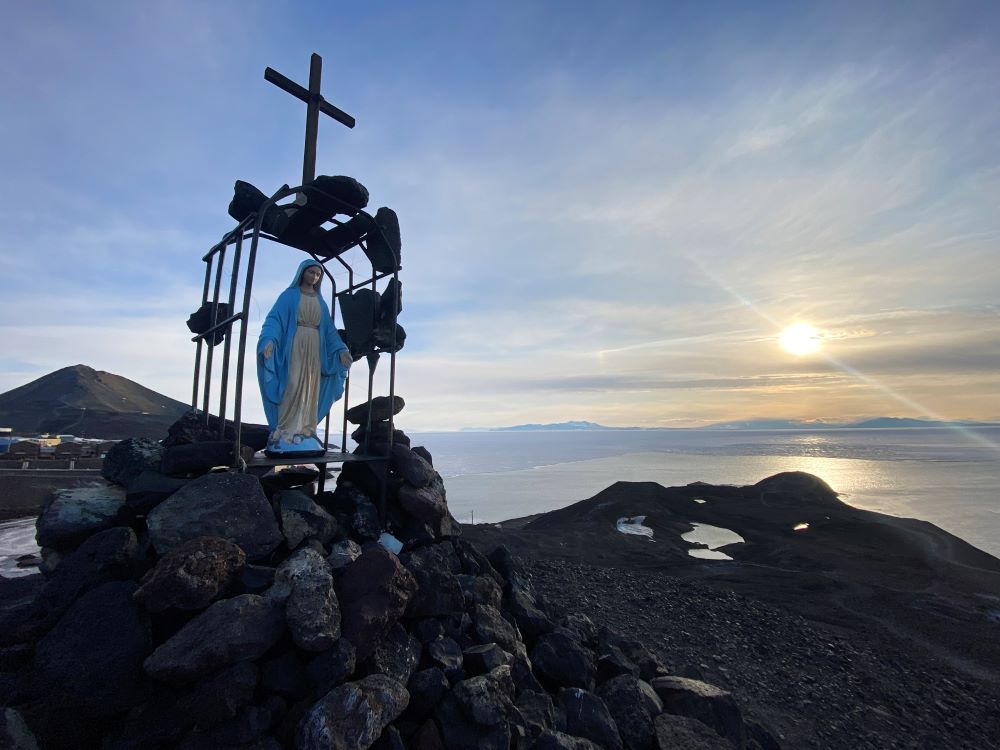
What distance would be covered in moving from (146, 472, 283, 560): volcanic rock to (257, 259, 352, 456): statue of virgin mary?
1.23 m

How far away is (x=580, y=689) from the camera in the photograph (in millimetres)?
4953

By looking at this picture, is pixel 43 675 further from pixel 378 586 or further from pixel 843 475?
pixel 843 475

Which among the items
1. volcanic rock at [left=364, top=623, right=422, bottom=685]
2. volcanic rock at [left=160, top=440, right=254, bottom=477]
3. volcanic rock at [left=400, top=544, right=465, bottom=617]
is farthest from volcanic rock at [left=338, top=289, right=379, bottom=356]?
volcanic rock at [left=364, top=623, right=422, bottom=685]

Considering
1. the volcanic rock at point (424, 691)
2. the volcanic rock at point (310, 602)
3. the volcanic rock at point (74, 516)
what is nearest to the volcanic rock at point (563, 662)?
the volcanic rock at point (424, 691)

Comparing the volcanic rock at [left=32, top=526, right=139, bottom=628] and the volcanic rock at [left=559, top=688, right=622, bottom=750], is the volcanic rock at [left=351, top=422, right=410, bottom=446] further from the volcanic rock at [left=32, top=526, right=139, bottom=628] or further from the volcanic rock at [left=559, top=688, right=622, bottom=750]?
the volcanic rock at [left=559, top=688, right=622, bottom=750]

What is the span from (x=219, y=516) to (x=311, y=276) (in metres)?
3.45

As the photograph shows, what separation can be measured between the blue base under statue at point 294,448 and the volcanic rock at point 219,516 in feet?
3.61

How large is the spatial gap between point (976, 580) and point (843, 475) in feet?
173

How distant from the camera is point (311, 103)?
788 centimetres

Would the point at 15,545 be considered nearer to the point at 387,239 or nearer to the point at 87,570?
the point at 87,570

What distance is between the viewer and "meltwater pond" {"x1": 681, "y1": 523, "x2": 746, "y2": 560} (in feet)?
66.2

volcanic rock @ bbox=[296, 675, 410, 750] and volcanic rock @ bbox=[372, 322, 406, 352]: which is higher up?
volcanic rock @ bbox=[372, 322, 406, 352]

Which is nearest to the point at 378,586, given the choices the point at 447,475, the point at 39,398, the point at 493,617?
the point at 493,617

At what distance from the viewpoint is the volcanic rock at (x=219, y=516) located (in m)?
4.49
